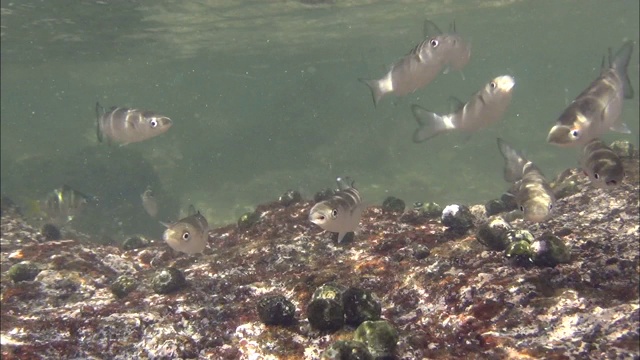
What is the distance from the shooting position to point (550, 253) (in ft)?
13.2

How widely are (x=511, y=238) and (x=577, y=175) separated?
3818 millimetres

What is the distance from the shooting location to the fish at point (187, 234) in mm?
5273

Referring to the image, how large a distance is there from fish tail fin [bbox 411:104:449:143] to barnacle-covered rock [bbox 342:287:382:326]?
9.82 ft

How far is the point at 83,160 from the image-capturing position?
941 inches

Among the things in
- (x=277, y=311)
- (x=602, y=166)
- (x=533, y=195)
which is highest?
(x=533, y=195)

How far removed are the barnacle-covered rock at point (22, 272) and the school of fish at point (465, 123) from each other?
2144mm

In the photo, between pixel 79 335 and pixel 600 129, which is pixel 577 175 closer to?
pixel 600 129

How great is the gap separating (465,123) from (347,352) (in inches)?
143

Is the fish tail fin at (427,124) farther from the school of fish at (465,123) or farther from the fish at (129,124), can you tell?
the fish at (129,124)

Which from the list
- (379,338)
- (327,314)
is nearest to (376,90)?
(327,314)

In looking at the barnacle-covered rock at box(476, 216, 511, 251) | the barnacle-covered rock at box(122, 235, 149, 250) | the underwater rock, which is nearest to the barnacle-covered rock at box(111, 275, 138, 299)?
the barnacle-covered rock at box(122, 235, 149, 250)

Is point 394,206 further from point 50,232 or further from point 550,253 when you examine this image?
point 50,232

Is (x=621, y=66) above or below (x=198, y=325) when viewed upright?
above

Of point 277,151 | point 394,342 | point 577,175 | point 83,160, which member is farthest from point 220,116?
point 394,342
